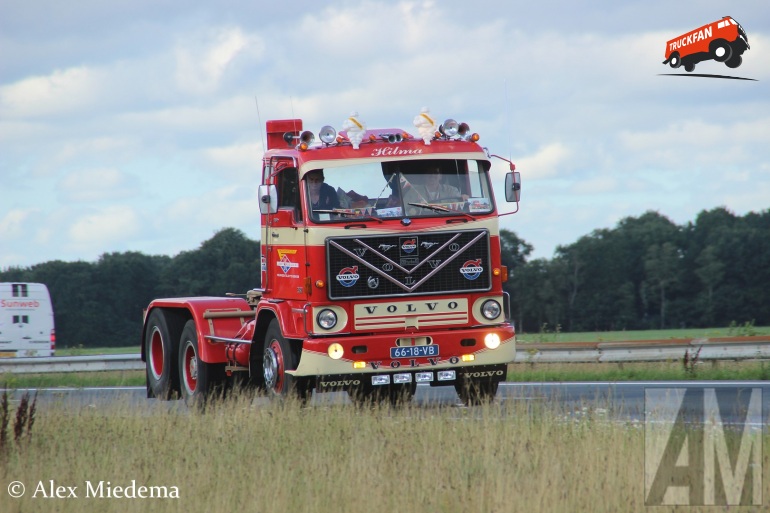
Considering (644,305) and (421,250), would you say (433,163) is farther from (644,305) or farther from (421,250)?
(644,305)

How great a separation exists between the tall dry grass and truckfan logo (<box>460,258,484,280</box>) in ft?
5.72

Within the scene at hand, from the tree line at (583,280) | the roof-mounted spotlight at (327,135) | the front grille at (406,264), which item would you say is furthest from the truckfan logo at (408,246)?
the tree line at (583,280)

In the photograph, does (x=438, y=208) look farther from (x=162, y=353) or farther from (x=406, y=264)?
(x=162, y=353)

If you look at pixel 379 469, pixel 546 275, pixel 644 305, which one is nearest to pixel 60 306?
pixel 546 275

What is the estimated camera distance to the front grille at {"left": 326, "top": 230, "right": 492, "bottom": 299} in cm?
1353

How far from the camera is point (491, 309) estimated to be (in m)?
14.2

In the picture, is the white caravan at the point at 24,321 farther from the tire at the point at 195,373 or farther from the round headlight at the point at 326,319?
the round headlight at the point at 326,319

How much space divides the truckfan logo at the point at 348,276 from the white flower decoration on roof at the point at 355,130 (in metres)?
1.59

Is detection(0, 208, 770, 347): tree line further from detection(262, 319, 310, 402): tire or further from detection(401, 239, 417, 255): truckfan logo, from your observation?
detection(401, 239, 417, 255): truckfan logo

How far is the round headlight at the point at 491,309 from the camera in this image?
14.1 metres

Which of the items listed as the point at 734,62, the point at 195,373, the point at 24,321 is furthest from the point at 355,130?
the point at 24,321

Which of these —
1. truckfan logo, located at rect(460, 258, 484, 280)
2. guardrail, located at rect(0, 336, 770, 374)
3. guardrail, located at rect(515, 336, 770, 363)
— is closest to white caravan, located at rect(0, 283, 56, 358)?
guardrail, located at rect(0, 336, 770, 374)

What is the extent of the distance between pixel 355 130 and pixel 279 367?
2947mm

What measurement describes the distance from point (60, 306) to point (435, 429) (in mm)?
66751
